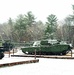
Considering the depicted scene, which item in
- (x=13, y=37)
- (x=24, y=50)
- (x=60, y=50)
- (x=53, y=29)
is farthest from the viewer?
(x=13, y=37)

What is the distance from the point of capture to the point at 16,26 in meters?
77.4

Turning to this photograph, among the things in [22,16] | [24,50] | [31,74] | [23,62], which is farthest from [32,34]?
[31,74]

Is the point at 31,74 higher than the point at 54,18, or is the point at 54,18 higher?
the point at 54,18

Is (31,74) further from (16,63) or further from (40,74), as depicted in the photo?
(16,63)

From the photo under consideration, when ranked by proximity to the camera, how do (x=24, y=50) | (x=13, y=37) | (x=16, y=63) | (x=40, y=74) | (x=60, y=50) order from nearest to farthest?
(x=40, y=74) < (x=16, y=63) < (x=60, y=50) < (x=24, y=50) < (x=13, y=37)

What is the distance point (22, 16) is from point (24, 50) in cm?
5022

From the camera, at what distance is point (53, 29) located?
251 ft

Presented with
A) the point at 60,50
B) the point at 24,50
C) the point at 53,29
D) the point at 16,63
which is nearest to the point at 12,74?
the point at 16,63

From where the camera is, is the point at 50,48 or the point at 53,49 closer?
the point at 53,49

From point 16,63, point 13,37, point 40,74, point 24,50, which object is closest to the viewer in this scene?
point 40,74

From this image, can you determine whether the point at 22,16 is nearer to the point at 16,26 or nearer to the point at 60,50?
the point at 16,26

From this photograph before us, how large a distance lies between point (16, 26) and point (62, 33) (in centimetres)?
1413

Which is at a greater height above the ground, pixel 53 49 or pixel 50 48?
pixel 50 48

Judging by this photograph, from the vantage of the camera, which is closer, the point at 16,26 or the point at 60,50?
the point at 60,50
